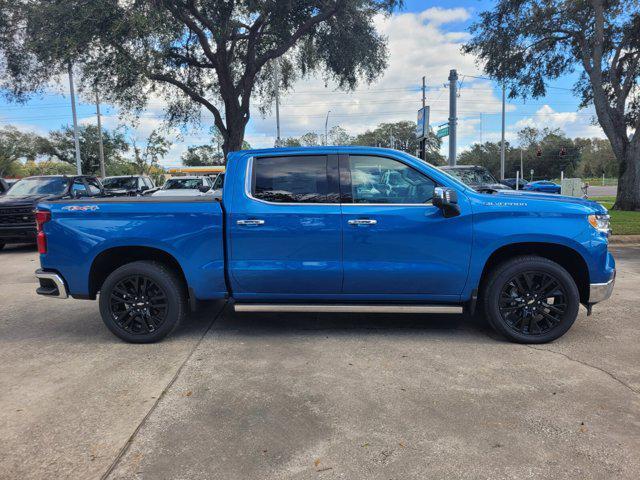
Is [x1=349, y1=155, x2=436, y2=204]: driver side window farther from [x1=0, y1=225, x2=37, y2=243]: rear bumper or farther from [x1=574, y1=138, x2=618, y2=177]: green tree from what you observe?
[x1=574, y1=138, x2=618, y2=177]: green tree

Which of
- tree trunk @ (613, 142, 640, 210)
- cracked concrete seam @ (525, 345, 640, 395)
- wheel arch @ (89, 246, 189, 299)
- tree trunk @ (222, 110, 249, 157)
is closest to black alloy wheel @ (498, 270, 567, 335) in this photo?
cracked concrete seam @ (525, 345, 640, 395)

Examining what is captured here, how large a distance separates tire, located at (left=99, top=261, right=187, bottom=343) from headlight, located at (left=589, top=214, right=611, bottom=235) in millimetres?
4070

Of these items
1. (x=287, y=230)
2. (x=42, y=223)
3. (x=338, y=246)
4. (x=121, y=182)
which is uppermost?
(x=121, y=182)

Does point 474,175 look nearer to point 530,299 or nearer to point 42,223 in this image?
point 530,299

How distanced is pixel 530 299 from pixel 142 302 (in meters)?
3.83

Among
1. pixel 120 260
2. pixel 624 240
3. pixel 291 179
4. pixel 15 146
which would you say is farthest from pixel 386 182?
pixel 15 146

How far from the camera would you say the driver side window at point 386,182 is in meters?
4.55

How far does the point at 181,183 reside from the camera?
16281 mm

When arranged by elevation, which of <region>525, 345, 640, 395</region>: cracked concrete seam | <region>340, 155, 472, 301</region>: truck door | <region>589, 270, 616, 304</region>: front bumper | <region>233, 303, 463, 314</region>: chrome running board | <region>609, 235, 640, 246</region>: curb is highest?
<region>340, 155, 472, 301</region>: truck door

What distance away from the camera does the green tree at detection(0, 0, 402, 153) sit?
14.3 m

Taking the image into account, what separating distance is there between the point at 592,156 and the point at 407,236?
107 meters

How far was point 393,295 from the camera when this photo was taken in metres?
4.60

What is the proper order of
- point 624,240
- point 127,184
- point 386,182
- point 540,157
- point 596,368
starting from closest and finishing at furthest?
1. point 596,368
2. point 386,182
3. point 624,240
4. point 127,184
5. point 540,157

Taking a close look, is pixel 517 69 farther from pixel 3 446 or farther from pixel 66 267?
pixel 3 446
